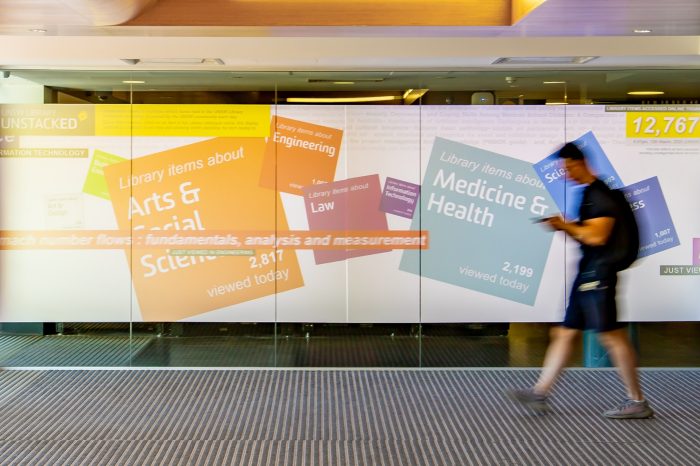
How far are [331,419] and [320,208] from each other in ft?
6.93

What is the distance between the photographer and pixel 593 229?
5613 mm

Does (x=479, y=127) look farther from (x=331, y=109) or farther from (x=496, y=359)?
(x=496, y=359)

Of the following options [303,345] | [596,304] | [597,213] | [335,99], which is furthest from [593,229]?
[303,345]

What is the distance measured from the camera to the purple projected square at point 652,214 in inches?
285

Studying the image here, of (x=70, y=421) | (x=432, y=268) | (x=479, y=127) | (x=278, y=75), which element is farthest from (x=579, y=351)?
(x=70, y=421)

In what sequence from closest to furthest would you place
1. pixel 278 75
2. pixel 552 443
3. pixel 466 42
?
pixel 552 443 < pixel 466 42 < pixel 278 75

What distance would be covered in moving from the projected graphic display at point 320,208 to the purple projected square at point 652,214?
0.02 metres

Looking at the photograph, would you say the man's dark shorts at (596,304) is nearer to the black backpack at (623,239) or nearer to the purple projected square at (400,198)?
the black backpack at (623,239)

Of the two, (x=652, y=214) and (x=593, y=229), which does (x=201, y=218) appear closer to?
A: (x=593, y=229)

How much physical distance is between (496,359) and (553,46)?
279cm

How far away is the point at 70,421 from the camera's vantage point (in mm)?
5750

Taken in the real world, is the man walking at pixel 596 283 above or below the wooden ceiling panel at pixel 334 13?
below

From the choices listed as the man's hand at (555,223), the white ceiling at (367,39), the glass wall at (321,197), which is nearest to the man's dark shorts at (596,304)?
the man's hand at (555,223)

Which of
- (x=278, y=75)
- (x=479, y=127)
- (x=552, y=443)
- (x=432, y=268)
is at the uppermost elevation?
(x=278, y=75)
